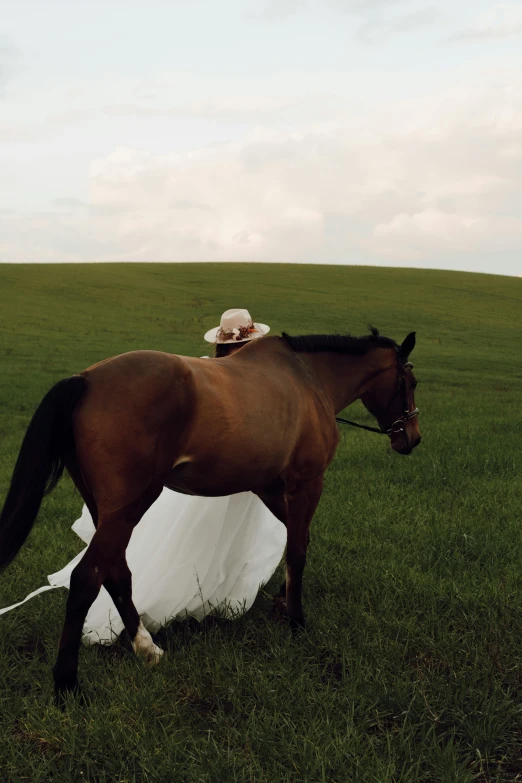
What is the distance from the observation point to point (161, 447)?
3.92 metres

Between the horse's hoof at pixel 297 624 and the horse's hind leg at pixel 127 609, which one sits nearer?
the horse's hind leg at pixel 127 609

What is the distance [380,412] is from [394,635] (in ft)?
6.03

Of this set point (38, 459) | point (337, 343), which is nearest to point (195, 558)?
point (38, 459)

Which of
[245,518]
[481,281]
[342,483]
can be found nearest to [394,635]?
[245,518]

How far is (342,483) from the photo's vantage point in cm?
887

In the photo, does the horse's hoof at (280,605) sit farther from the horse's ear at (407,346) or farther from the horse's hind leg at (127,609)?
the horse's ear at (407,346)

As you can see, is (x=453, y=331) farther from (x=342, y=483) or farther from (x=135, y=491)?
(x=135, y=491)

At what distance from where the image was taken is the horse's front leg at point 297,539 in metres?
4.72

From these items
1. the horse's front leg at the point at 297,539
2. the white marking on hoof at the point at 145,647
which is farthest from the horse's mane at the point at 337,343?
the white marking on hoof at the point at 145,647

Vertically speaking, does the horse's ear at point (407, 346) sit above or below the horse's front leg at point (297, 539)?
above

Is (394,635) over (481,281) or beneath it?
beneath

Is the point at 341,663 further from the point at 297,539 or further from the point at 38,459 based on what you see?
the point at 38,459

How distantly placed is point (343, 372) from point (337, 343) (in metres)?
0.24

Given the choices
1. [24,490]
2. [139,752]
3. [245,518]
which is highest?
[24,490]
